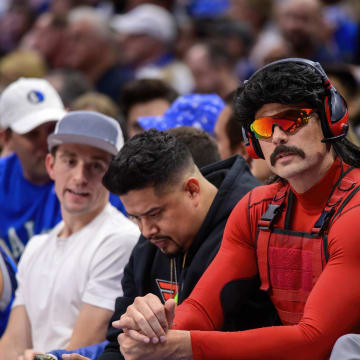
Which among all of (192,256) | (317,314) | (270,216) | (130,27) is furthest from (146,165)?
(130,27)

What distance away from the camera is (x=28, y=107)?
5.10 meters

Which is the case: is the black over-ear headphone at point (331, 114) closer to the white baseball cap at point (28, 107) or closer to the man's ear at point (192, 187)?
the man's ear at point (192, 187)

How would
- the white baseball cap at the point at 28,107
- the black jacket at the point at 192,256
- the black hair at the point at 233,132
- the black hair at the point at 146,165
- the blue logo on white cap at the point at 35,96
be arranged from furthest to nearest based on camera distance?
the blue logo on white cap at the point at 35,96 → the white baseball cap at the point at 28,107 → the black hair at the point at 233,132 → the black jacket at the point at 192,256 → the black hair at the point at 146,165

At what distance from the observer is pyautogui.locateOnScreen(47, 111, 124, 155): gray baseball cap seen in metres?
3.94

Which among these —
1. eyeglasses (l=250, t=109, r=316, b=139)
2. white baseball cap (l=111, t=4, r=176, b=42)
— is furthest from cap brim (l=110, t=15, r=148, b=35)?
eyeglasses (l=250, t=109, r=316, b=139)

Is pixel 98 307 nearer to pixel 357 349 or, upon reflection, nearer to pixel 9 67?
pixel 357 349

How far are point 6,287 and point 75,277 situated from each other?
0.43 metres

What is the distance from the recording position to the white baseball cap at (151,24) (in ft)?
26.9

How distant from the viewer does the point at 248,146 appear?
2.95 m

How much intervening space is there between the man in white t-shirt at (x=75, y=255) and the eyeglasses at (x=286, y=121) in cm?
124

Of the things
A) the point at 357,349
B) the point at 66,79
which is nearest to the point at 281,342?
the point at 357,349

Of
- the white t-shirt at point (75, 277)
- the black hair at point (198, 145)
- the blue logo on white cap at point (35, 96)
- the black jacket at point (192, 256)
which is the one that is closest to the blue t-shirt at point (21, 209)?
the blue logo on white cap at point (35, 96)

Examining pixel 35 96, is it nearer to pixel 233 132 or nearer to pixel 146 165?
pixel 233 132

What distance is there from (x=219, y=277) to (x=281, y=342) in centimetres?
42
